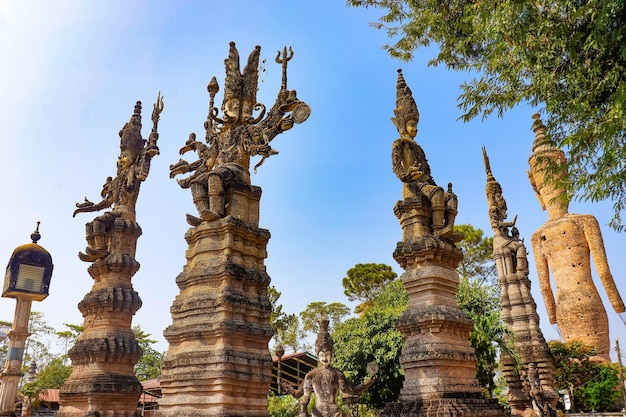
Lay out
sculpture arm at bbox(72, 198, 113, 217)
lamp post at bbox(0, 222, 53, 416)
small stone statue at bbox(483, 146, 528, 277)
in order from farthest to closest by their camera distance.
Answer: small stone statue at bbox(483, 146, 528, 277) < lamp post at bbox(0, 222, 53, 416) < sculpture arm at bbox(72, 198, 113, 217)

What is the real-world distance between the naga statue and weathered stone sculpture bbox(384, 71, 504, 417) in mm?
2623

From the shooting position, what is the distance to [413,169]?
10102 millimetres

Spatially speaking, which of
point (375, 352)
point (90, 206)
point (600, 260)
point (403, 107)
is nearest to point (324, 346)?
point (403, 107)

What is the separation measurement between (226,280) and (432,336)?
12.4 ft

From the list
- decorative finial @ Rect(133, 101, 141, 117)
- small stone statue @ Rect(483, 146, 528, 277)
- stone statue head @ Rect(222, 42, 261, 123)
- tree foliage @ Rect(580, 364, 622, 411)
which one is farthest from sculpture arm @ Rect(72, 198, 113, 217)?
tree foliage @ Rect(580, 364, 622, 411)

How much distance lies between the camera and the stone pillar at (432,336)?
8320mm

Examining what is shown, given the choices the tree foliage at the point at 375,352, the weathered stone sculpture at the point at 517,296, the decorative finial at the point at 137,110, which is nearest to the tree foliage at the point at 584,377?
the weathered stone sculpture at the point at 517,296

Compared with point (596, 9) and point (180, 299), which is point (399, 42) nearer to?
point (596, 9)

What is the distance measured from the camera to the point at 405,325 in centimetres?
913

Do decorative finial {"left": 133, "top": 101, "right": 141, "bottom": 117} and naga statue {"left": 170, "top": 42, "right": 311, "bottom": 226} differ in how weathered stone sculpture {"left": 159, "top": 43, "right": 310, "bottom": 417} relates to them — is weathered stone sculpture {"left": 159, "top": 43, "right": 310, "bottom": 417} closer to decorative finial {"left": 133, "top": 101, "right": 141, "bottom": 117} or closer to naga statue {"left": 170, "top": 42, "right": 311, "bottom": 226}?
naga statue {"left": 170, "top": 42, "right": 311, "bottom": 226}

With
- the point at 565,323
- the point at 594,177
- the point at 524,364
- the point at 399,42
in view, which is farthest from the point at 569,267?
the point at 594,177

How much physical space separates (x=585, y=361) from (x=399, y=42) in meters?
25.8

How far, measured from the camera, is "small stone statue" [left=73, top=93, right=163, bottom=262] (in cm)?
1345

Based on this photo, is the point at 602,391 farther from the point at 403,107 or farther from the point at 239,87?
the point at 239,87
